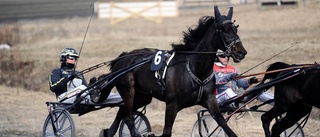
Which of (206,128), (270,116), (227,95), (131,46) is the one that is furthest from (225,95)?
(131,46)

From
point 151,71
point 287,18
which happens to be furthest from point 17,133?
point 287,18

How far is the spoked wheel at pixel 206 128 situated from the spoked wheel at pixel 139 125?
0.68m

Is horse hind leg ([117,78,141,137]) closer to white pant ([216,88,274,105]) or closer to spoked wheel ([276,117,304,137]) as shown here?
white pant ([216,88,274,105])

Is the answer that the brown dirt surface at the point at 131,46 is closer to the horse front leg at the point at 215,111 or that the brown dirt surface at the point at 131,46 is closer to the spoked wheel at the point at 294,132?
the spoked wheel at the point at 294,132

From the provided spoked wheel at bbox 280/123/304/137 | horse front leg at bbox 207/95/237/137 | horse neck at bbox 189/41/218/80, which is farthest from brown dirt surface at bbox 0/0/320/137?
horse neck at bbox 189/41/218/80

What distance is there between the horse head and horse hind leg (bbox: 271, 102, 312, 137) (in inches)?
44.6

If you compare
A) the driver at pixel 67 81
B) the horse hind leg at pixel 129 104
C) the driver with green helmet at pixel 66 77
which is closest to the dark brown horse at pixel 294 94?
the horse hind leg at pixel 129 104

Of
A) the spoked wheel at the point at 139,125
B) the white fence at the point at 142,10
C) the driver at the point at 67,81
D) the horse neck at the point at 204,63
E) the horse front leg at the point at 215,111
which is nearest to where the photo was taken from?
the horse front leg at the point at 215,111

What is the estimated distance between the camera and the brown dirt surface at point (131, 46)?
1365cm

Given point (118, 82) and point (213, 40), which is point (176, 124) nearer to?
point (118, 82)

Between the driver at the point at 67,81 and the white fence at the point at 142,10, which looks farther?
the white fence at the point at 142,10

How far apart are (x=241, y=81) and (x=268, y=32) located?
43.9 feet

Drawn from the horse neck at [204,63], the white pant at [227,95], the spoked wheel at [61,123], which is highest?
the horse neck at [204,63]

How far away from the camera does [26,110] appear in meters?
15.6
